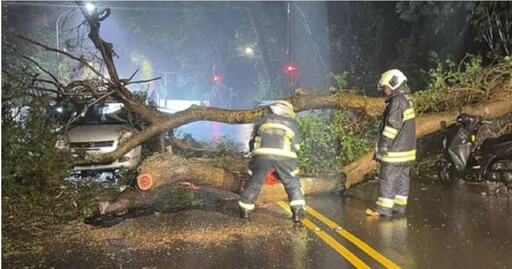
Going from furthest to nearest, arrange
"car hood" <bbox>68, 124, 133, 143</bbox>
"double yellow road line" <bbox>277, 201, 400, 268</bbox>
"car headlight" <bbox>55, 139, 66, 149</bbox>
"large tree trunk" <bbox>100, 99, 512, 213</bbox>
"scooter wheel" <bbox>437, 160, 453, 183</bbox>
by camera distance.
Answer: "car hood" <bbox>68, 124, 133, 143</bbox>, "scooter wheel" <bbox>437, 160, 453, 183</bbox>, "car headlight" <bbox>55, 139, 66, 149</bbox>, "large tree trunk" <bbox>100, 99, 512, 213</bbox>, "double yellow road line" <bbox>277, 201, 400, 268</bbox>

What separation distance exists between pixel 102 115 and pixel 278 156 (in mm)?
5388

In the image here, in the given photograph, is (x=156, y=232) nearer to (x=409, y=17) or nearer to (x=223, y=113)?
(x=223, y=113)

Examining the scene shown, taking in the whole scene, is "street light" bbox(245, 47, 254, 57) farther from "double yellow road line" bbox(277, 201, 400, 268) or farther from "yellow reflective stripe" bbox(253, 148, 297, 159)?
"yellow reflective stripe" bbox(253, 148, 297, 159)

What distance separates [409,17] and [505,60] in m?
5.90

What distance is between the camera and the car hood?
8.78m

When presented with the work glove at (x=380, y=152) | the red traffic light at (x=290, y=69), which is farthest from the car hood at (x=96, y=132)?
the red traffic light at (x=290, y=69)

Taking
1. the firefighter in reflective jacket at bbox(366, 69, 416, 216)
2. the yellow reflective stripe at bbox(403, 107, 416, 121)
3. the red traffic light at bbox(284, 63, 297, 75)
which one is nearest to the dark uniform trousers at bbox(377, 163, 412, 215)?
the firefighter in reflective jacket at bbox(366, 69, 416, 216)

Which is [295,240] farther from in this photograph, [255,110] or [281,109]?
[255,110]

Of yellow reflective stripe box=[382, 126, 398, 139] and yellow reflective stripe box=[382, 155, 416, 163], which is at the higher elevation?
yellow reflective stripe box=[382, 126, 398, 139]

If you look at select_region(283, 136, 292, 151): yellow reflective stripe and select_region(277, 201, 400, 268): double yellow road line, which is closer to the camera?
select_region(277, 201, 400, 268): double yellow road line

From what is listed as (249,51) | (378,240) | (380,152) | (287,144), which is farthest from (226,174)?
(249,51)

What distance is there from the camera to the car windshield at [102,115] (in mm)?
9867

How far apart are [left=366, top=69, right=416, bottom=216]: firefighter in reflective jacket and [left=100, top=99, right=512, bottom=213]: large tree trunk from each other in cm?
141

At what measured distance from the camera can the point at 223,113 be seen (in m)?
8.62
